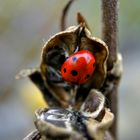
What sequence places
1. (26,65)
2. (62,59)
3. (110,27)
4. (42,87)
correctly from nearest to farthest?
(110,27) < (62,59) < (42,87) < (26,65)

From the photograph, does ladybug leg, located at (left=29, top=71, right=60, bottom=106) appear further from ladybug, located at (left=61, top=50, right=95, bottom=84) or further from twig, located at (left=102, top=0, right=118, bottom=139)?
twig, located at (left=102, top=0, right=118, bottom=139)

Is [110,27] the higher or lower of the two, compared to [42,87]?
higher

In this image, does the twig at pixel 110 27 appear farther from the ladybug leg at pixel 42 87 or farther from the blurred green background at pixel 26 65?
the blurred green background at pixel 26 65

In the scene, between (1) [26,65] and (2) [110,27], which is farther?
(1) [26,65]

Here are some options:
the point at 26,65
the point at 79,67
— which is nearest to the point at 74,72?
the point at 79,67

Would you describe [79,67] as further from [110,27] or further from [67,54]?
[110,27]
